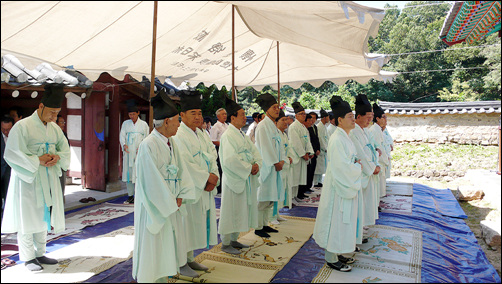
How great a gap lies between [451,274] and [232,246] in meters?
2.52

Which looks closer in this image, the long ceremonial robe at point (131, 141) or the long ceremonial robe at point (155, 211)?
the long ceremonial robe at point (155, 211)

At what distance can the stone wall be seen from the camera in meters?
13.5

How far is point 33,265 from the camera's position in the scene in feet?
12.9

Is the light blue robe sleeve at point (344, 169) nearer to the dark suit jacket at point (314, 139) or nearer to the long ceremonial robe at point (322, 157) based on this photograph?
the dark suit jacket at point (314, 139)

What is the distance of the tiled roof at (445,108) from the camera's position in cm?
1319

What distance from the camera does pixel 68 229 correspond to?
5.45 meters

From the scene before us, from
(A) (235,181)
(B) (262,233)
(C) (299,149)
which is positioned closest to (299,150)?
(C) (299,149)

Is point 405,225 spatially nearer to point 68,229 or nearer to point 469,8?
point 469,8

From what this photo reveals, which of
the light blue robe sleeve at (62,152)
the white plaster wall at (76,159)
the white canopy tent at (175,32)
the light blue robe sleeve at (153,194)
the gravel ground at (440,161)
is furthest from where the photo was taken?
the gravel ground at (440,161)

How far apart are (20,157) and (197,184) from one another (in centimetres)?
194

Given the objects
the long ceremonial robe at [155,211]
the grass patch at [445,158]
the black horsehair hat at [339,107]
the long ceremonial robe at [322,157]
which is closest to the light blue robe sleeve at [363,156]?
the black horsehair hat at [339,107]

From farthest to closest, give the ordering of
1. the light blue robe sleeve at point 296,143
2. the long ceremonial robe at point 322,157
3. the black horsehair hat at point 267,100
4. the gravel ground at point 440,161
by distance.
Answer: the gravel ground at point 440,161 → the long ceremonial robe at point 322,157 → the light blue robe sleeve at point 296,143 → the black horsehair hat at point 267,100

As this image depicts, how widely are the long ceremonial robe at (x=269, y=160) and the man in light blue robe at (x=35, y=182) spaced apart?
2.59 m

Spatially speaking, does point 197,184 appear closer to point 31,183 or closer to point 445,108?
point 31,183
